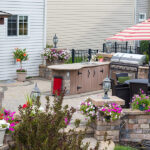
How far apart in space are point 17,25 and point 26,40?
717 millimetres

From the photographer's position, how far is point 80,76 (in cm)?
1377

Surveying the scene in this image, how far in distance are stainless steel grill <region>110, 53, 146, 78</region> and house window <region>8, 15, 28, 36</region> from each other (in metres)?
3.72

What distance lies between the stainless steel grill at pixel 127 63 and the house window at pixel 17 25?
3716 mm

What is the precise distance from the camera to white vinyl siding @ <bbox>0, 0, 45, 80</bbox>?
1556cm

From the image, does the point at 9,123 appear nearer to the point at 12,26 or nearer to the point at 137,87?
the point at 137,87

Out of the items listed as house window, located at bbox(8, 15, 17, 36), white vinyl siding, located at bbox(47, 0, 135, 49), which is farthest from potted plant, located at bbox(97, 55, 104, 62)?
white vinyl siding, located at bbox(47, 0, 135, 49)

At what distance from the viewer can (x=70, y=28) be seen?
20.4 meters

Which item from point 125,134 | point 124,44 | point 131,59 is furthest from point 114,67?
point 124,44

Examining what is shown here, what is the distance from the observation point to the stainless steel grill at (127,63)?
14.8 metres

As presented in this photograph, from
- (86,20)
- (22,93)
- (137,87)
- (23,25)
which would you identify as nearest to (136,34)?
(137,87)

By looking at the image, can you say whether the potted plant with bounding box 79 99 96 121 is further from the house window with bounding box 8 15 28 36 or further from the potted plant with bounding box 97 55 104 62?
the house window with bounding box 8 15 28 36

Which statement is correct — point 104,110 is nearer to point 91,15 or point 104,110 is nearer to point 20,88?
point 20,88

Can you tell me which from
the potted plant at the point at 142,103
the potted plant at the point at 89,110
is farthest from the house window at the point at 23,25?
the potted plant at the point at 142,103

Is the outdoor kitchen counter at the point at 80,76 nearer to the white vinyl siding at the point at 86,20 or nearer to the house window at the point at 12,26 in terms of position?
the house window at the point at 12,26
